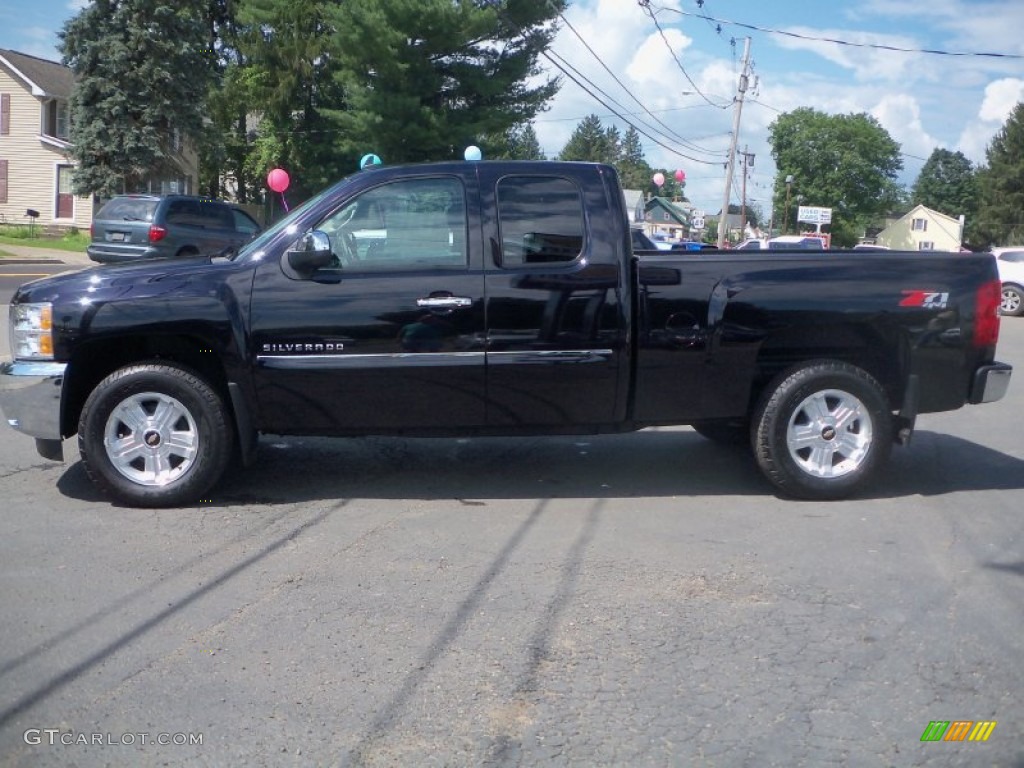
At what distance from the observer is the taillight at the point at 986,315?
21.2 ft

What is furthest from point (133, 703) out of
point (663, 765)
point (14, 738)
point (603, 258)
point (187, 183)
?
point (187, 183)

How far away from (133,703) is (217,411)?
245cm

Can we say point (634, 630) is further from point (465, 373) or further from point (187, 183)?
point (187, 183)

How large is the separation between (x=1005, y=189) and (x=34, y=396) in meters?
73.3

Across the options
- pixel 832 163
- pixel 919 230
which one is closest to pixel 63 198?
pixel 832 163

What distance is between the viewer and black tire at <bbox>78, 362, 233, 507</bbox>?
5992 mm

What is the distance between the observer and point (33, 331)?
19.6 feet

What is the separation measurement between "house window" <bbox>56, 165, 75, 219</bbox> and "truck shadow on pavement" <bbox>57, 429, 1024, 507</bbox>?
1516 inches

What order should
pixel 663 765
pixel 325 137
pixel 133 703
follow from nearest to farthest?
pixel 663 765
pixel 133 703
pixel 325 137

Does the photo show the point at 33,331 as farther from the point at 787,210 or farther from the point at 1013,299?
the point at 787,210

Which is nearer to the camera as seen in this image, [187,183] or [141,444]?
[141,444]

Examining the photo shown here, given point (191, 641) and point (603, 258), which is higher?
point (603, 258)

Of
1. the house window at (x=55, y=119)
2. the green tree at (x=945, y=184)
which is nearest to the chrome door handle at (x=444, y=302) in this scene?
the house window at (x=55, y=119)

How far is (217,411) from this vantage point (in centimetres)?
602
